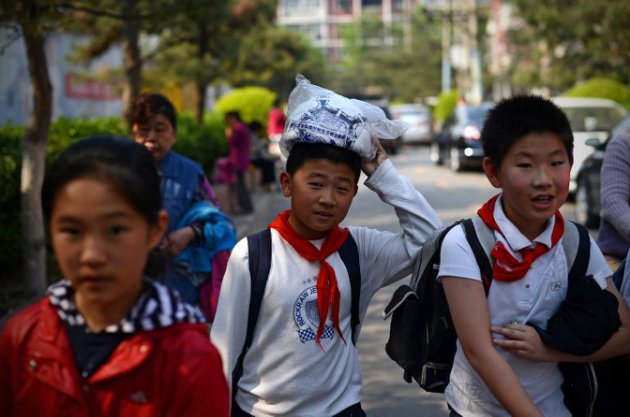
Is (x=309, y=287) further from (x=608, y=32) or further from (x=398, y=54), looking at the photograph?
(x=398, y=54)

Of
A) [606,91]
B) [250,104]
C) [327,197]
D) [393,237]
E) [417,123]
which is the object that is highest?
[327,197]

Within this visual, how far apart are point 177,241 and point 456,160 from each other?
19.2 metres

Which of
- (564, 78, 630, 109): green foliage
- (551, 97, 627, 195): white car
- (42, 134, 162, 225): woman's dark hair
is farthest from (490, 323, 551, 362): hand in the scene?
(564, 78, 630, 109): green foliage

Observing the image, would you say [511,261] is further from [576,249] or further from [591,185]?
[591,185]

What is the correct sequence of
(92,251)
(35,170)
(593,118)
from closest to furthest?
(92,251) → (35,170) → (593,118)

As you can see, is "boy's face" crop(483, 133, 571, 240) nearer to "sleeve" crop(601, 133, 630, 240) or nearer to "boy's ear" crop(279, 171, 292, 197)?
"boy's ear" crop(279, 171, 292, 197)

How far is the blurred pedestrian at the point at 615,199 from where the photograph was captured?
4.08 meters

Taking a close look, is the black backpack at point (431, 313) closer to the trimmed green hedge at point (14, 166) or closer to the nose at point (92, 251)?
the nose at point (92, 251)

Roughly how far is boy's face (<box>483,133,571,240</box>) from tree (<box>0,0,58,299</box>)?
573 cm

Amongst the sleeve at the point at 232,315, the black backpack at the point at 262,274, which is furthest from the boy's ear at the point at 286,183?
the sleeve at the point at 232,315

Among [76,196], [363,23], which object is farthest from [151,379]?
[363,23]

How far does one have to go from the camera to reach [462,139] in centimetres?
2289

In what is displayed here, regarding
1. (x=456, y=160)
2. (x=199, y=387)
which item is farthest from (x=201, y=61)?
(x=199, y=387)

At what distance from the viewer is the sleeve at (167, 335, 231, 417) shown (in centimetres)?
202
